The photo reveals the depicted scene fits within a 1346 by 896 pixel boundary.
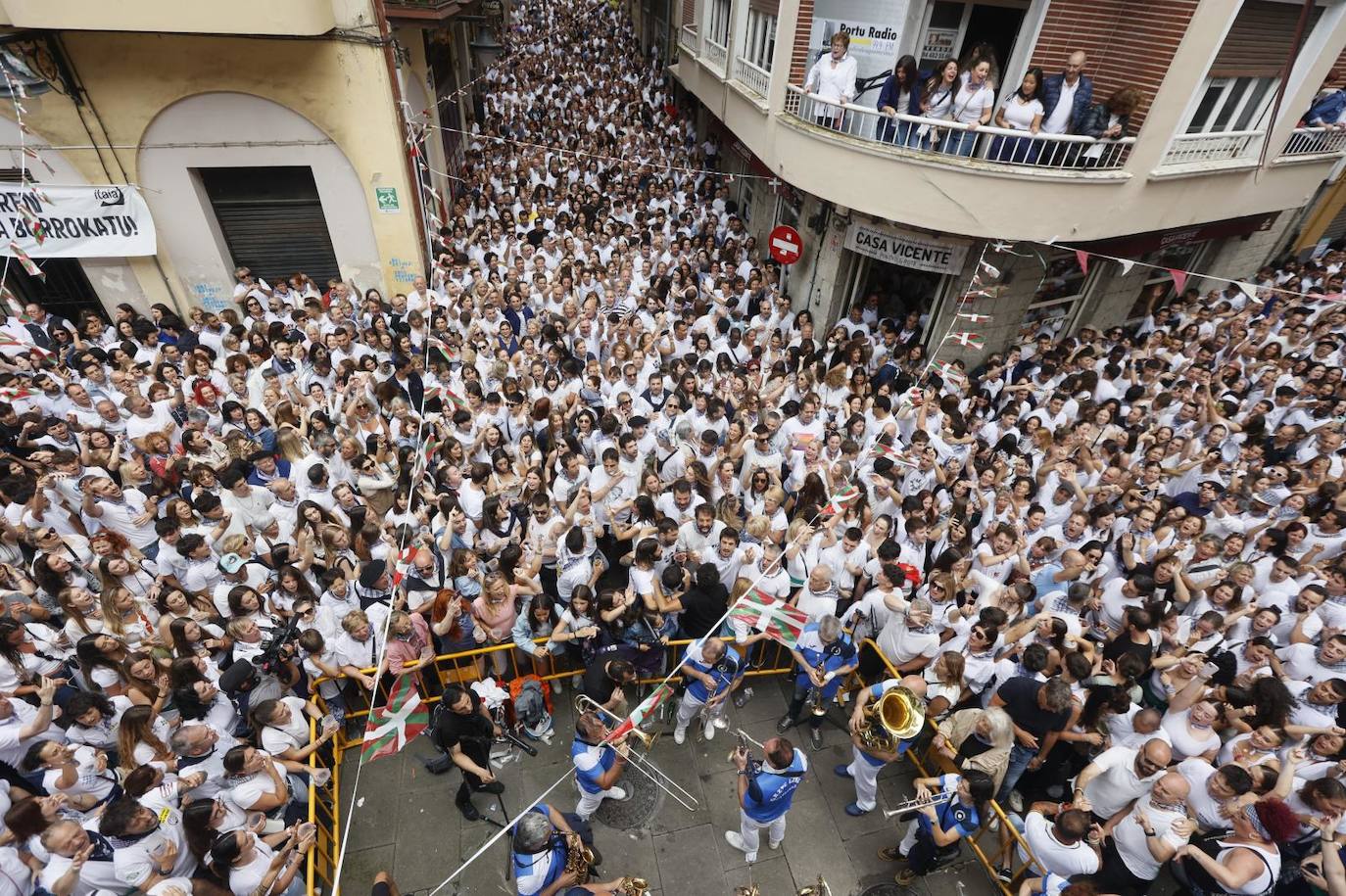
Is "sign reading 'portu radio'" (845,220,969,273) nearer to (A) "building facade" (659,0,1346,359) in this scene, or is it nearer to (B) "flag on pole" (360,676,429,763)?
(A) "building facade" (659,0,1346,359)

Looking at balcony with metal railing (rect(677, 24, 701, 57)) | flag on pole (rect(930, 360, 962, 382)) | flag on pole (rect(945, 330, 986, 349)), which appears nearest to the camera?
flag on pole (rect(930, 360, 962, 382))

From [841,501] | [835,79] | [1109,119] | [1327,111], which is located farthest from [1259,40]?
[841,501]

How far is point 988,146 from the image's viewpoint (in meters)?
8.66

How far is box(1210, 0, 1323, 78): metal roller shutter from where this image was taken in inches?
341

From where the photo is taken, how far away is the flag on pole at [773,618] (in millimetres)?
5172

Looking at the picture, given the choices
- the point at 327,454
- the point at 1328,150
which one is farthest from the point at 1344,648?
the point at 1328,150

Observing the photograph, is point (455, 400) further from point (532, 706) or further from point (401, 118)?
point (401, 118)

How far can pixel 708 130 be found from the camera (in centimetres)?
1934

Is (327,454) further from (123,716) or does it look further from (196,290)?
(196,290)

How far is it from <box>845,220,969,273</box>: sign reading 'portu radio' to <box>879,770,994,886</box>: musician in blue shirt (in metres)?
8.12

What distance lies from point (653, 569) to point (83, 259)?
12.0m

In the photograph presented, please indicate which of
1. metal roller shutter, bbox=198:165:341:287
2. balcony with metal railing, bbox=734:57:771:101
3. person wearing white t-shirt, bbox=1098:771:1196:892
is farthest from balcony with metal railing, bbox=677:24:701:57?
person wearing white t-shirt, bbox=1098:771:1196:892

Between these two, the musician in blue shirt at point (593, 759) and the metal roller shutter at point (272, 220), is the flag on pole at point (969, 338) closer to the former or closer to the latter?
the musician in blue shirt at point (593, 759)

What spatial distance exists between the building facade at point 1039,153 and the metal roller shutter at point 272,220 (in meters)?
8.37
